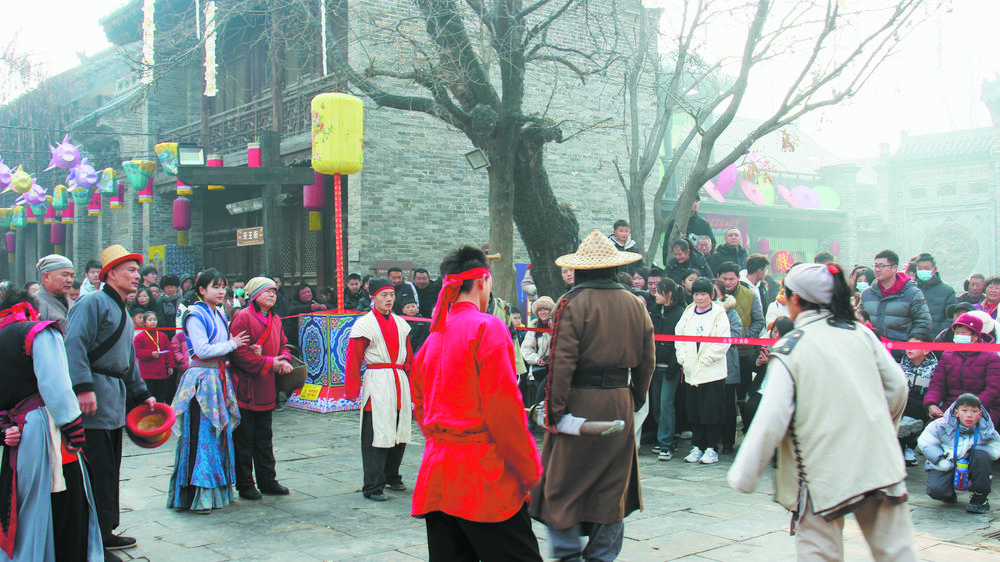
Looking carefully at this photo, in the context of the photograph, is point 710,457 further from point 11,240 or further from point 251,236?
point 11,240

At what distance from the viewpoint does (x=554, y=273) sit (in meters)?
11.5

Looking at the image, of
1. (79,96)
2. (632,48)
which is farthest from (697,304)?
(79,96)

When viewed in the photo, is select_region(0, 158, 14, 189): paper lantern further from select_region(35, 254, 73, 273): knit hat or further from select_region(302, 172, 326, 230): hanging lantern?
select_region(35, 254, 73, 273): knit hat

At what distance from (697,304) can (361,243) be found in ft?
24.7

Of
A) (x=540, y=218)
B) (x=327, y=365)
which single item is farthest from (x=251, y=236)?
(x=540, y=218)

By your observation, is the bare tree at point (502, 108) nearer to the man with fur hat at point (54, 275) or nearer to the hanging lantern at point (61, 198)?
the man with fur hat at point (54, 275)

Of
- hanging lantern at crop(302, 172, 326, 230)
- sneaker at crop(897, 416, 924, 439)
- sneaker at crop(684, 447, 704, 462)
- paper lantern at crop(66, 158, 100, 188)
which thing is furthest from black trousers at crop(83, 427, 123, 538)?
paper lantern at crop(66, 158, 100, 188)

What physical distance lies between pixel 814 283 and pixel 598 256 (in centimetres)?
122

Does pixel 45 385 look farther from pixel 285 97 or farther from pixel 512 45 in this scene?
pixel 285 97

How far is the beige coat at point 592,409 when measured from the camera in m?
3.88

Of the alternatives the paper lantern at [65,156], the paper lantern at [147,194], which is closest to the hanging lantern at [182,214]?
the paper lantern at [147,194]

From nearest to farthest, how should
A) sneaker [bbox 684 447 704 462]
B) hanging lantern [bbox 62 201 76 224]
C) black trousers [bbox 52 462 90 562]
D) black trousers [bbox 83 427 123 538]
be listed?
black trousers [bbox 52 462 90 562] < black trousers [bbox 83 427 123 538] < sneaker [bbox 684 447 704 462] < hanging lantern [bbox 62 201 76 224]

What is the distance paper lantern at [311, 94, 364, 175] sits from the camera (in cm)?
1026

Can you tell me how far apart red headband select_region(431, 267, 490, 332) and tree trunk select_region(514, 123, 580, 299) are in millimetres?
7705
